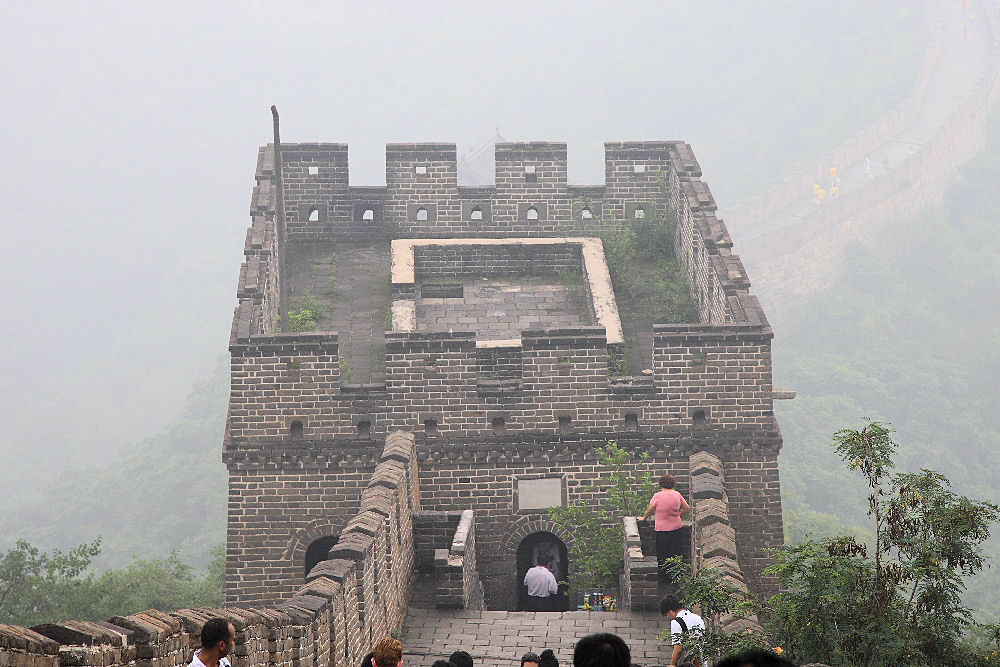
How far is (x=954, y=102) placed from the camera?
326 feet

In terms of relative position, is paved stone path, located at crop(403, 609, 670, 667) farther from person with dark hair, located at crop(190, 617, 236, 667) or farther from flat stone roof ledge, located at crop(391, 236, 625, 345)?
person with dark hair, located at crop(190, 617, 236, 667)

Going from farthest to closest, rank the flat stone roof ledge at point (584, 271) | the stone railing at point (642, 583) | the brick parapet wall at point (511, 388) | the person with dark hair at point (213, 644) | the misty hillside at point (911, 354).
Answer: the misty hillside at point (911, 354) < the flat stone roof ledge at point (584, 271) < the brick parapet wall at point (511, 388) < the stone railing at point (642, 583) < the person with dark hair at point (213, 644)

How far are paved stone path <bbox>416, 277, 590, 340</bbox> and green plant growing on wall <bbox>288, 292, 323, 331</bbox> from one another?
164cm

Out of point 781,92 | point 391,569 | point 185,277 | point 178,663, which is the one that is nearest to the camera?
point 178,663

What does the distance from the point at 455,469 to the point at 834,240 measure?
71.5 meters

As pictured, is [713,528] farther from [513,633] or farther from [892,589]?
[892,589]

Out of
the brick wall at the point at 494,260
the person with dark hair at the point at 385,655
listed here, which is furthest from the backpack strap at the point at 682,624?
the brick wall at the point at 494,260

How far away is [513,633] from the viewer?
1650 centimetres

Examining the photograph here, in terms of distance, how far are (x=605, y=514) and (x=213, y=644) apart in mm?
11087

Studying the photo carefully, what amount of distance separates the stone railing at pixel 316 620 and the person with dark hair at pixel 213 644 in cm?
26

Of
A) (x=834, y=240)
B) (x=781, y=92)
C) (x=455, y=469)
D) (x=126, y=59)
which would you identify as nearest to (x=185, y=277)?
(x=126, y=59)

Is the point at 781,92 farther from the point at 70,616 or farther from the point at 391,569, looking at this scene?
the point at 391,569

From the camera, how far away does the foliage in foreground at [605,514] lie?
18750mm

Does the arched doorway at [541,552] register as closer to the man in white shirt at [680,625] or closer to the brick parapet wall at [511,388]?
the brick parapet wall at [511,388]
